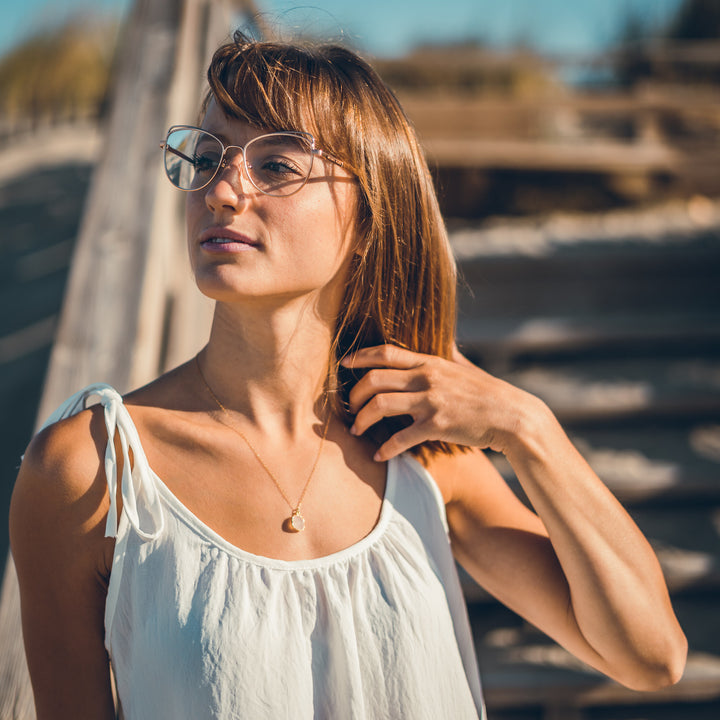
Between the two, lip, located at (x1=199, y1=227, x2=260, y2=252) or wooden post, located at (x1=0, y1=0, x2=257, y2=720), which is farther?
wooden post, located at (x1=0, y1=0, x2=257, y2=720)

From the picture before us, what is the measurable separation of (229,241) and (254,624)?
60 centimetres

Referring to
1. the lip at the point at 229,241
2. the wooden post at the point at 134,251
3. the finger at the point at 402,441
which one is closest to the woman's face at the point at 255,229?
the lip at the point at 229,241

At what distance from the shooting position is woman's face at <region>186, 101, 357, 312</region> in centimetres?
111

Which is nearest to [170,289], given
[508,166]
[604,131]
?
[508,166]

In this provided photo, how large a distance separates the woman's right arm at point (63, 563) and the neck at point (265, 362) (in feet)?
0.86

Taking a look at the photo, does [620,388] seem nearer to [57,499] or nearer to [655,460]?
[655,460]

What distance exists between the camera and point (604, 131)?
1038cm

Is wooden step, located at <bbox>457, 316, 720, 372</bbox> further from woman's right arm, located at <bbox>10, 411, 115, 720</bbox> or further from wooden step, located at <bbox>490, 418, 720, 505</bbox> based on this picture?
woman's right arm, located at <bbox>10, 411, 115, 720</bbox>

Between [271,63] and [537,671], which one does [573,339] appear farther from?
[271,63]

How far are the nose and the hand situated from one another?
1.25 feet

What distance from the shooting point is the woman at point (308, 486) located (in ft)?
3.35

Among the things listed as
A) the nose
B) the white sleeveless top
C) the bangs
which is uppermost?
the bangs

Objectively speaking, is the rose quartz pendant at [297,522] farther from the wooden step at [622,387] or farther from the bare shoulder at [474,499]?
the wooden step at [622,387]

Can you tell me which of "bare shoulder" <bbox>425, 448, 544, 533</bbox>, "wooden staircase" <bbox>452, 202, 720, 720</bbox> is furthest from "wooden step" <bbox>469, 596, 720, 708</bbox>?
"bare shoulder" <bbox>425, 448, 544, 533</bbox>
